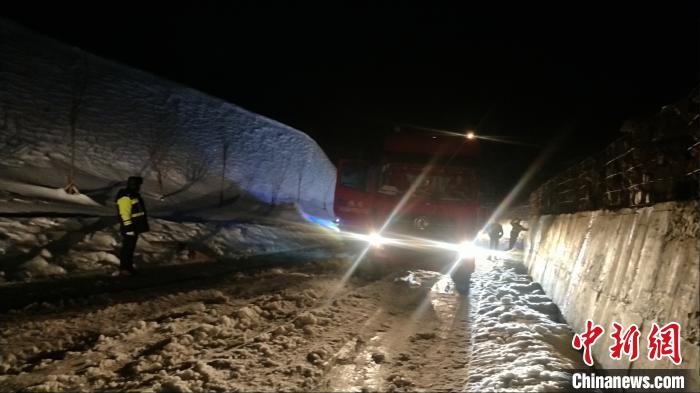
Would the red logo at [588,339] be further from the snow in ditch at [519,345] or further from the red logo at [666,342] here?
the red logo at [666,342]

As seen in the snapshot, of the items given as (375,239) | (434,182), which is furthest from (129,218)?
(434,182)

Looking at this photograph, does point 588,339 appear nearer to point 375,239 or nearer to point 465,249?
point 465,249

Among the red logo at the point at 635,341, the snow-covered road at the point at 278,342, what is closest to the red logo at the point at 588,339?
the red logo at the point at 635,341

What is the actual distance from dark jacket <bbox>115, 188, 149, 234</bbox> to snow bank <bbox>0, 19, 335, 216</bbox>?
7.85m

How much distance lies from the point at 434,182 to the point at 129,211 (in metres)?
6.79

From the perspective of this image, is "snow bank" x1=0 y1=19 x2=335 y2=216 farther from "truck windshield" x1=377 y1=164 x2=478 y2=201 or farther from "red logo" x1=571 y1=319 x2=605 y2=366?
"red logo" x1=571 y1=319 x2=605 y2=366

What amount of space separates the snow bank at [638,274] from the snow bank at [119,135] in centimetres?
1473

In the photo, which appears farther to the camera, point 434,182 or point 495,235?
point 495,235

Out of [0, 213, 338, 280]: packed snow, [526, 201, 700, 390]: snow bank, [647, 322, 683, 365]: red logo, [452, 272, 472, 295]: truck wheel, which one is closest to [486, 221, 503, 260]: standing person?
[452, 272, 472, 295]: truck wheel

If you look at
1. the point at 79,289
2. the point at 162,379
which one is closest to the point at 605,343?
the point at 162,379

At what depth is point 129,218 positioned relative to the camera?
249 inches

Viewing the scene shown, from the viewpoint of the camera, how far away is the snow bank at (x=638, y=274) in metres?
2.52

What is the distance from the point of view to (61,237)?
→ 24.5 feet

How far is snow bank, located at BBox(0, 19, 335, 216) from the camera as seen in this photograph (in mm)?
16312
